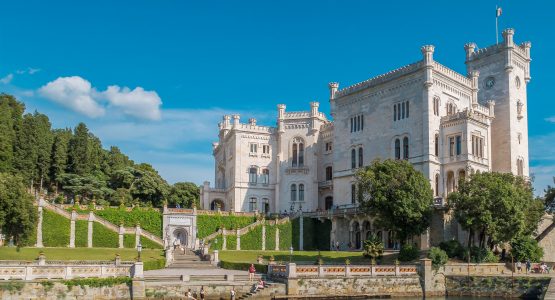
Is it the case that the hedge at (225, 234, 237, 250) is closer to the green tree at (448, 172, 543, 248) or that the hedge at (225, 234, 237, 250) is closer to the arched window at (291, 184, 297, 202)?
the arched window at (291, 184, 297, 202)

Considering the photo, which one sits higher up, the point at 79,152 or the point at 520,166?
the point at 79,152

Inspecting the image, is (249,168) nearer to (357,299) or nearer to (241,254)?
(241,254)

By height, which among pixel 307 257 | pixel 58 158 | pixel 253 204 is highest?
pixel 58 158

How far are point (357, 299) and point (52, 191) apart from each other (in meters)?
54.9

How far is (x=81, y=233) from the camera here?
55812 mm

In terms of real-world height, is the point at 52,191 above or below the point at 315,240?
above

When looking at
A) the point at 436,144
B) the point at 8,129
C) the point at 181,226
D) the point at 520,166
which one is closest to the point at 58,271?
the point at 181,226

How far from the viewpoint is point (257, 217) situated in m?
65.9

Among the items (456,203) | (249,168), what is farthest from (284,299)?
(249,168)

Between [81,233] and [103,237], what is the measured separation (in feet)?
6.71

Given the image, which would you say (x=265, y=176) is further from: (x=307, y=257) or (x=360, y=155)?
(x=307, y=257)

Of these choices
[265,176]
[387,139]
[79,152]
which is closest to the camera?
[387,139]

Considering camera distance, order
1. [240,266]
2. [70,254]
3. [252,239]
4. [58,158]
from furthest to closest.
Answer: [58,158], [252,239], [70,254], [240,266]

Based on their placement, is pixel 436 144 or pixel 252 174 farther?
pixel 252 174
